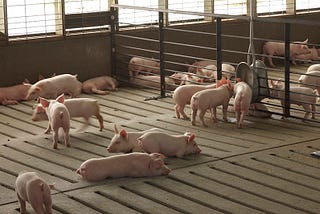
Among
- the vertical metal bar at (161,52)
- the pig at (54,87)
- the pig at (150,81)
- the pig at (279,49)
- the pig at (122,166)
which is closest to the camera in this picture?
the pig at (122,166)

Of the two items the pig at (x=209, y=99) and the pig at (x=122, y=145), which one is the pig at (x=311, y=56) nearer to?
the pig at (x=209, y=99)

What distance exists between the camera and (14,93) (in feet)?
22.4

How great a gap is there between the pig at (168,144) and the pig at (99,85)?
7.81 feet

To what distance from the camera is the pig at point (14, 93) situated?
6.77 meters

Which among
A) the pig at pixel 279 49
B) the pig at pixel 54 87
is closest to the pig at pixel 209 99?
the pig at pixel 54 87

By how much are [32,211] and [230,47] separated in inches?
184

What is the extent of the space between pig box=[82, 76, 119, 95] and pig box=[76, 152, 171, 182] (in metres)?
2.76

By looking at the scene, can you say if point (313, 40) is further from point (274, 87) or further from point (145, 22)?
point (274, 87)

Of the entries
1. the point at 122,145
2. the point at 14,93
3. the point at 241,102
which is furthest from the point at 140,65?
the point at 122,145

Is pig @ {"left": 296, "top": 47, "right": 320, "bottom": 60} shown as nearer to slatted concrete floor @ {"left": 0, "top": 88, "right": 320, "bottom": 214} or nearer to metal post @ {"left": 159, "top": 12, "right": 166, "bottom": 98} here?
metal post @ {"left": 159, "top": 12, "right": 166, "bottom": 98}

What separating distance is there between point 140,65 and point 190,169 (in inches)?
112

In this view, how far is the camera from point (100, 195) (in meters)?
4.25

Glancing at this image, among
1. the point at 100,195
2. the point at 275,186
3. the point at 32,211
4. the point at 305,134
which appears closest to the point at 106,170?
the point at 100,195

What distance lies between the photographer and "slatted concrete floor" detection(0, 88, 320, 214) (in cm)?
408
